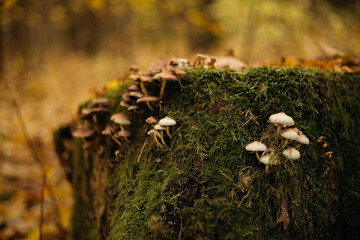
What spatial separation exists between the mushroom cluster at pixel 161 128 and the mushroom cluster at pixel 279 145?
639 mm

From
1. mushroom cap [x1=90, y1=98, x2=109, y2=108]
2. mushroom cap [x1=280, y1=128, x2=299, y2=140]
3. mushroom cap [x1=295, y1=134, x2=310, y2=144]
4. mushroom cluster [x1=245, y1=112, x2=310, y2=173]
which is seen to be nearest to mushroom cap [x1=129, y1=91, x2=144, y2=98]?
mushroom cap [x1=90, y1=98, x2=109, y2=108]

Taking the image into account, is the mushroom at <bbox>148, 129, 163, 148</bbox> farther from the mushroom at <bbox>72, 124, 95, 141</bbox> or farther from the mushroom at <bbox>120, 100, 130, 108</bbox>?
the mushroom at <bbox>72, 124, 95, 141</bbox>

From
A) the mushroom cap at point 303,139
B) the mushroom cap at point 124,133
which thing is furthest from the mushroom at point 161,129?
the mushroom cap at point 303,139

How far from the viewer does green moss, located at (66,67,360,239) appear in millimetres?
1653

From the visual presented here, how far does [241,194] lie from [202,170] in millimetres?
342

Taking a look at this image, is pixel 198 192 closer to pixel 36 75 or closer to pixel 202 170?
pixel 202 170

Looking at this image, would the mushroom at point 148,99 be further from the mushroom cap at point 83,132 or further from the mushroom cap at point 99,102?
the mushroom cap at point 83,132

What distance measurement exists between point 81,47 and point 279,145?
1593 cm

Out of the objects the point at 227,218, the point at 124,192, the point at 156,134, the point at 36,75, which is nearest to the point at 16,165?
the point at 124,192

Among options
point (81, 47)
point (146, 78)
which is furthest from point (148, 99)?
point (81, 47)

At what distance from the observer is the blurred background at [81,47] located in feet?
14.9

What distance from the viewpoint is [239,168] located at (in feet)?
5.71

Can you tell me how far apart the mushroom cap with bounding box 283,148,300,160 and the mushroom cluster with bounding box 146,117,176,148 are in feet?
2.96

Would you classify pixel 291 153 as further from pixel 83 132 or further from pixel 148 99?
pixel 83 132
